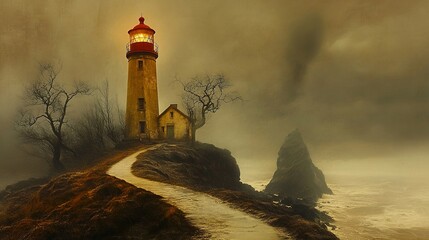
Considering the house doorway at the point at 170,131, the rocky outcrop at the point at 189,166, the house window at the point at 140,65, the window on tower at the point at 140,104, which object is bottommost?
the rocky outcrop at the point at 189,166

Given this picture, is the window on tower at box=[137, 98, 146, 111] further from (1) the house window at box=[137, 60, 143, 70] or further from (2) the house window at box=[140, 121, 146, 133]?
(1) the house window at box=[137, 60, 143, 70]

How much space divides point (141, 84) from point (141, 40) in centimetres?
486

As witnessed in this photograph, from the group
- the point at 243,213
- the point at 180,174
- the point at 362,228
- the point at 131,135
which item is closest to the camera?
the point at 243,213

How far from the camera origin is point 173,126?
1598 inches

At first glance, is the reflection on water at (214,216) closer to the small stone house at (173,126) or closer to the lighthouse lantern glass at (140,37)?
the small stone house at (173,126)

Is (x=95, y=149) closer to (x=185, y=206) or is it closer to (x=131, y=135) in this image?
Result: (x=131, y=135)

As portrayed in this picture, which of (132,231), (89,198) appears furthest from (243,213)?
(89,198)

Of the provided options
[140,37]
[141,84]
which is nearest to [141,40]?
[140,37]

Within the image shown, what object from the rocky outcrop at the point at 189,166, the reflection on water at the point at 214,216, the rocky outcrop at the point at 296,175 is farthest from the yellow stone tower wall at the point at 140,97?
the rocky outcrop at the point at 296,175

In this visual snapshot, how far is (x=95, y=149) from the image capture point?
40469 mm

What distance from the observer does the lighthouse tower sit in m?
39.5

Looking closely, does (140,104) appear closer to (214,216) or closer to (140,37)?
(140,37)

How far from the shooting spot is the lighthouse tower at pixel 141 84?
39.5m

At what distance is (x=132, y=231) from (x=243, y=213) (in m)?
4.48
